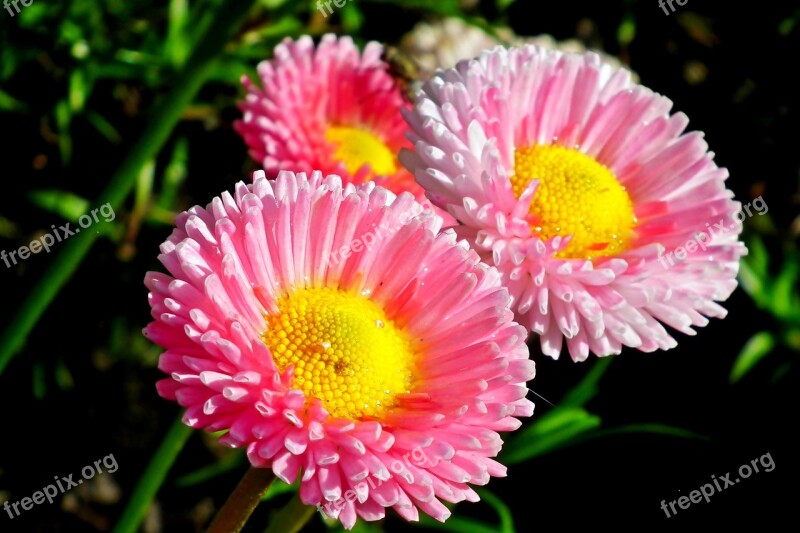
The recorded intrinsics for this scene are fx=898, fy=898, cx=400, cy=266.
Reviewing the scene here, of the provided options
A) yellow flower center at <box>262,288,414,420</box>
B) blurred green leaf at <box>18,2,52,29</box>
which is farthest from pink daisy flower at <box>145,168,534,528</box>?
blurred green leaf at <box>18,2,52,29</box>

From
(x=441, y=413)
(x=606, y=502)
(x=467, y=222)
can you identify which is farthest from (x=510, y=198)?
(x=606, y=502)

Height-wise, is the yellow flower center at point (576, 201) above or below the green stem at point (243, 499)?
above

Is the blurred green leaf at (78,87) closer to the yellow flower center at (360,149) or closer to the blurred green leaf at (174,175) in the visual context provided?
the blurred green leaf at (174,175)

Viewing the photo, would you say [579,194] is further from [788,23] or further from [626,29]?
[788,23]

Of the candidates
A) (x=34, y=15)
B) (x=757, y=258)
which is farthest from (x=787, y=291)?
(x=34, y=15)

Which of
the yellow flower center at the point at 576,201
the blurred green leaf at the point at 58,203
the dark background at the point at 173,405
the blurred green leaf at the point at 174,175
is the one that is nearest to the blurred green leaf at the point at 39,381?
the dark background at the point at 173,405

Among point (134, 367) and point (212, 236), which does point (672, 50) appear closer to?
point (134, 367)
